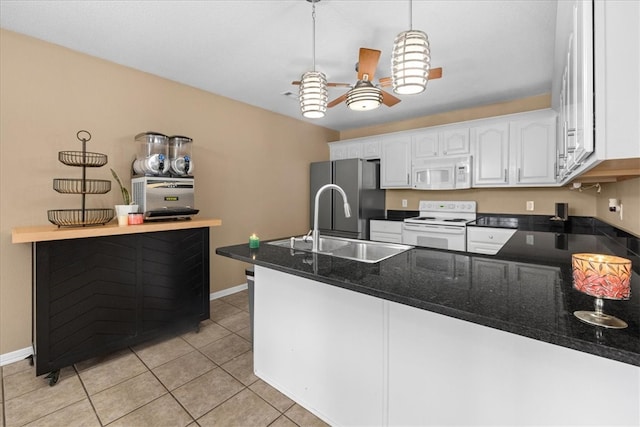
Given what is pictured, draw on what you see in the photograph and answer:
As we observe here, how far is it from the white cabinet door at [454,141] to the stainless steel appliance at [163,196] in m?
3.17

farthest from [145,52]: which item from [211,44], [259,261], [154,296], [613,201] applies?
[613,201]

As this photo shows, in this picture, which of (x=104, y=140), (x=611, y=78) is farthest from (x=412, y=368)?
(x=104, y=140)

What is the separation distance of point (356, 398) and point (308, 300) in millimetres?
544

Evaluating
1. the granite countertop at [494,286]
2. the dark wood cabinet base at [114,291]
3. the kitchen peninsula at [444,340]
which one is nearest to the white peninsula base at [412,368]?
the kitchen peninsula at [444,340]

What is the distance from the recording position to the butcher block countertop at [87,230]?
180 centimetres

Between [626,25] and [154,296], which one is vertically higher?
[626,25]

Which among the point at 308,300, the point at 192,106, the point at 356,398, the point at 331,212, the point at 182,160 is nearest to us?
the point at 356,398

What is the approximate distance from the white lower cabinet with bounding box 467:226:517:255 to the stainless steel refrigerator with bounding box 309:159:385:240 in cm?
146

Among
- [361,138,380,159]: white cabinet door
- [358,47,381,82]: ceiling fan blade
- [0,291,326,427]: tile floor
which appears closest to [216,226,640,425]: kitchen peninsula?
[0,291,326,427]: tile floor

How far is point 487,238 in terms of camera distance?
11.2ft

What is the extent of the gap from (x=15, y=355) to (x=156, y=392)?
136cm

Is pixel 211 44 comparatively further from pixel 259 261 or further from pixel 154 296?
pixel 154 296

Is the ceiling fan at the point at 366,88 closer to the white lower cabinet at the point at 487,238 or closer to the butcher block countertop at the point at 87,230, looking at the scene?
the butcher block countertop at the point at 87,230

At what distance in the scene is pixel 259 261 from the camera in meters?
1.52
